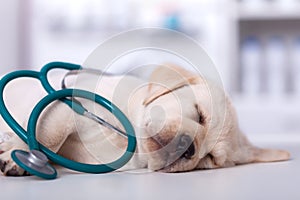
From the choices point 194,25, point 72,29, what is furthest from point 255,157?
point 72,29

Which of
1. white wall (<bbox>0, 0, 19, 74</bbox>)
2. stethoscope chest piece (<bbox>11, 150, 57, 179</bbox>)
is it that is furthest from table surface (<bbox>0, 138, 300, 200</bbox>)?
white wall (<bbox>0, 0, 19, 74</bbox>)

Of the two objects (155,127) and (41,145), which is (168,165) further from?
(41,145)

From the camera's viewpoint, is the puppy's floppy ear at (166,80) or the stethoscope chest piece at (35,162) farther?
the puppy's floppy ear at (166,80)

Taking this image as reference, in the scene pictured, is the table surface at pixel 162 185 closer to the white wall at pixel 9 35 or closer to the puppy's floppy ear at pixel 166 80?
the puppy's floppy ear at pixel 166 80

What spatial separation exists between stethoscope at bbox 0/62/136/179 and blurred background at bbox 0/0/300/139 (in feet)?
5.59

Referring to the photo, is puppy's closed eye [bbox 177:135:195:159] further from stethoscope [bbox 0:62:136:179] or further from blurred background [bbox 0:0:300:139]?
blurred background [bbox 0:0:300:139]

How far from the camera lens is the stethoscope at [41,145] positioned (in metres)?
0.71

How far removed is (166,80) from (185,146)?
0.58 ft

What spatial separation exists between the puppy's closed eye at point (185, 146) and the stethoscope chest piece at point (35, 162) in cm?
25

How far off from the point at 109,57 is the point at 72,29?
168 cm

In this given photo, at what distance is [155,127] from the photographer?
845 millimetres

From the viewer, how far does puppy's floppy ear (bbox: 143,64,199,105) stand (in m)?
0.93

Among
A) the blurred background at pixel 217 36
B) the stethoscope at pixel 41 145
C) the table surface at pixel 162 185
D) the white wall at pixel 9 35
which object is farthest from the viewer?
the white wall at pixel 9 35

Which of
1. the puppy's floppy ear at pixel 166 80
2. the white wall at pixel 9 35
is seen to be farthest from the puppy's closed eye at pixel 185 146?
the white wall at pixel 9 35
